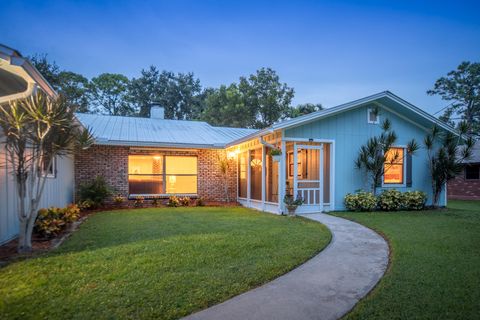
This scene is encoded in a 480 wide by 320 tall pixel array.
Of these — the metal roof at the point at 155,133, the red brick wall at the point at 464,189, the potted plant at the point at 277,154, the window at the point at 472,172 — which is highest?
the metal roof at the point at 155,133

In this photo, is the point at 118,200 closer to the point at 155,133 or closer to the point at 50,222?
the point at 155,133

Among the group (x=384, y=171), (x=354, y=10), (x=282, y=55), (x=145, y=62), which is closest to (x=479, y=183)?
(x=384, y=171)

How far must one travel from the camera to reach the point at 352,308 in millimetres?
2768

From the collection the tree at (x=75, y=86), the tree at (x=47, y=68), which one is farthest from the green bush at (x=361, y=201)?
the tree at (x=47, y=68)

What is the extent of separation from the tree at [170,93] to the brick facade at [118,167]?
802 inches

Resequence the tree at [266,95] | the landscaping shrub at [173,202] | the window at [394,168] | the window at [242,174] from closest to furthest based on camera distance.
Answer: the window at [394,168] < the landscaping shrub at [173,202] < the window at [242,174] < the tree at [266,95]

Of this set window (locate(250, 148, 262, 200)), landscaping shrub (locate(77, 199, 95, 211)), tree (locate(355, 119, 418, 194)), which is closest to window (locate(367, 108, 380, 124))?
tree (locate(355, 119, 418, 194))

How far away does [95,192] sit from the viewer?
34.0 feet

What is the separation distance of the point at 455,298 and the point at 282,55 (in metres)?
18.3

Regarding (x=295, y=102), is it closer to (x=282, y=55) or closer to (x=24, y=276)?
(x=282, y=55)

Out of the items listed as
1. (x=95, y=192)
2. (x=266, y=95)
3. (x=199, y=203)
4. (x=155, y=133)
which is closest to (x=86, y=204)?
(x=95, y=192)

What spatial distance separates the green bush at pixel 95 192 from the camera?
10.3 metres

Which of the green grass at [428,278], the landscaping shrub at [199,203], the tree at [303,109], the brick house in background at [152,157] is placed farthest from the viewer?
the tree at [303,109]

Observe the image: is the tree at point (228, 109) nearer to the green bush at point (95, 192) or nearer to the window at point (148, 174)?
the window at point (148, 174)
